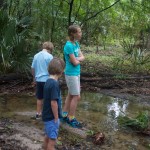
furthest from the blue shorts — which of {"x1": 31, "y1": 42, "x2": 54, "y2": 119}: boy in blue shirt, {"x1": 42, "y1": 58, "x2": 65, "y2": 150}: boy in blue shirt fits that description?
{"x1": 31, "y1": 42, "x2": 54, "y2": 119}: boy in blue shirt

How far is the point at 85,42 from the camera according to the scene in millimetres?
19062

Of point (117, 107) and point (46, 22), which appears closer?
point (117, 107)

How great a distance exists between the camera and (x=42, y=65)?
6121mm

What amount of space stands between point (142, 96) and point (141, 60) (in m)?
4.48

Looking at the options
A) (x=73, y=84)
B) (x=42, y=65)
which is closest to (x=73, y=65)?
(x=73, y=84)

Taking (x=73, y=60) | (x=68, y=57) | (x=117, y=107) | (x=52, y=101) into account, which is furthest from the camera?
(x=117, y=107)

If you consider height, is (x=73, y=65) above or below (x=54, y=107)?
above

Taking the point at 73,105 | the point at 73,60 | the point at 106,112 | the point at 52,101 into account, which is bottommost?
the point at 106,112

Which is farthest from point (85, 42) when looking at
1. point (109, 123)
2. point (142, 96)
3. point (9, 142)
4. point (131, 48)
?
point (9, 142)

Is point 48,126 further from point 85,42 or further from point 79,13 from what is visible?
point 85,42

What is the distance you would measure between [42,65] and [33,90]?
2946 millimetres

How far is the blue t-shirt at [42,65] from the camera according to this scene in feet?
20.1

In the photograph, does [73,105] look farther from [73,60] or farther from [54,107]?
[54,107]

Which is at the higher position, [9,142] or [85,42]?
[85,42]
